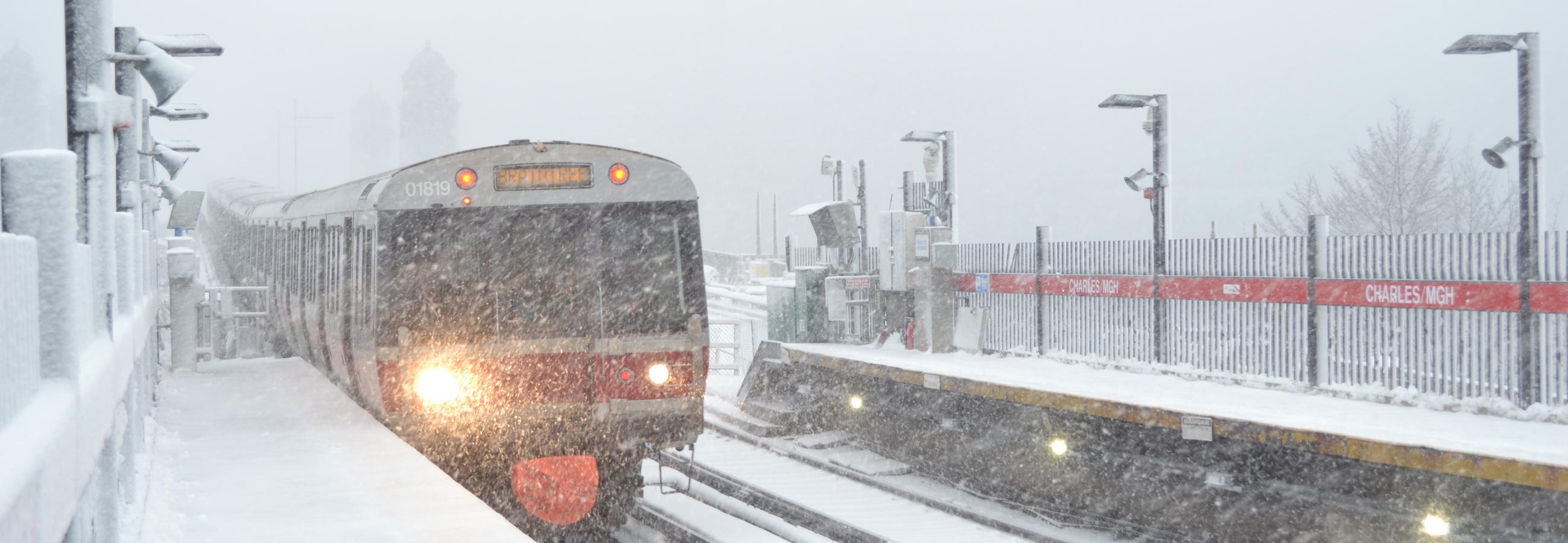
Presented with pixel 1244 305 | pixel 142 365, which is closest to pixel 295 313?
pixel 142 365

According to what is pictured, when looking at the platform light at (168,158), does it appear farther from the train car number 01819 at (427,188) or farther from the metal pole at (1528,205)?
the metal pole at (1528,205)

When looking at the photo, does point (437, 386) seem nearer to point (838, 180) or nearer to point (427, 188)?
point (427, 188)

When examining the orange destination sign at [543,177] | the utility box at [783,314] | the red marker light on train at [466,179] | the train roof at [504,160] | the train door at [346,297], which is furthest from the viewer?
the utility box at [783,314]

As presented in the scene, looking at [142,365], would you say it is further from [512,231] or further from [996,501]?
[996,501]

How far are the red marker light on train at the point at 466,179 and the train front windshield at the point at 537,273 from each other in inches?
6.7

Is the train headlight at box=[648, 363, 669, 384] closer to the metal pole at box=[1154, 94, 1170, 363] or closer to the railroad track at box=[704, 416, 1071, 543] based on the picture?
the railroad track at box=[704, 416, 1071, 543]

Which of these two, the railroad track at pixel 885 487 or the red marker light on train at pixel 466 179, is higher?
the red marker light on train at pixel 466 179

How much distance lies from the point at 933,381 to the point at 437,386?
511 cm

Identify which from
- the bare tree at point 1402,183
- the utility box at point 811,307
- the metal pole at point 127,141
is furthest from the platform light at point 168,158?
the bare tree at point 1402,183

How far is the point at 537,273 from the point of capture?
912cm

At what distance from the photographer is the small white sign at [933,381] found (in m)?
12.1

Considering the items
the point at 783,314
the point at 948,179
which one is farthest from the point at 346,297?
the point at 948,179

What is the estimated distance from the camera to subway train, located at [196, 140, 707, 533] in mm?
8820

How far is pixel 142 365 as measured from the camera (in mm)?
8602
